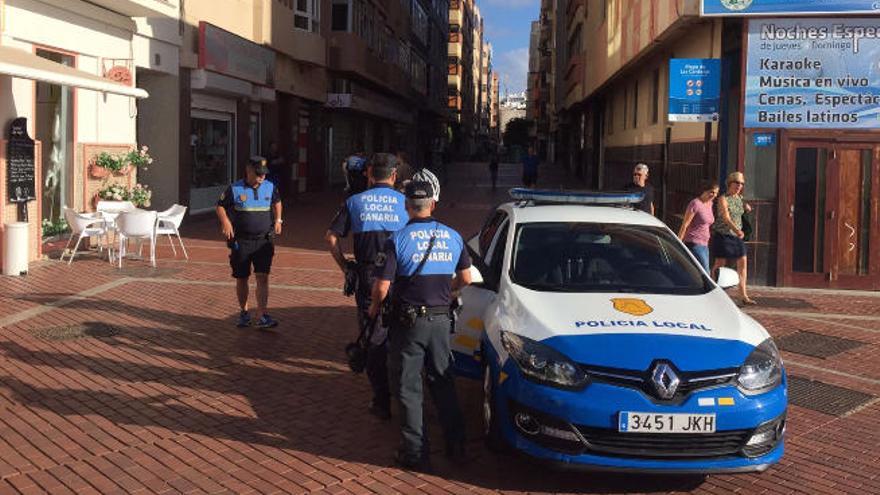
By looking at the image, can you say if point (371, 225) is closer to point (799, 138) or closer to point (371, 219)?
point (371, 219)

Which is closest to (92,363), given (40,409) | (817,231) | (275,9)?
(40,409)

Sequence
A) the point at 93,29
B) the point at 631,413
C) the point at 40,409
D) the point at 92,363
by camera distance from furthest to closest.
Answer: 1. the point at 93,29
2. the point at 92,363
3. the point at 40,409
4. the point at 631,413

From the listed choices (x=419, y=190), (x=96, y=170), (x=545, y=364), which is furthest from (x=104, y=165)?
(x=545, y=364)

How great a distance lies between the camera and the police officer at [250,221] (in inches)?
332

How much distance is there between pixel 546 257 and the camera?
20.0 ft

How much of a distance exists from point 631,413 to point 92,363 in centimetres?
466

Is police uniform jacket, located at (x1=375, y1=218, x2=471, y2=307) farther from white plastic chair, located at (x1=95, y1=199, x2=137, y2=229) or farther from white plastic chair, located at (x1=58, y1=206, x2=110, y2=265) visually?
white plastic chair, located at (x1=95, y1=199, x2=137, y2=229)

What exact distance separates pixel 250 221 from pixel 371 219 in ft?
8.21

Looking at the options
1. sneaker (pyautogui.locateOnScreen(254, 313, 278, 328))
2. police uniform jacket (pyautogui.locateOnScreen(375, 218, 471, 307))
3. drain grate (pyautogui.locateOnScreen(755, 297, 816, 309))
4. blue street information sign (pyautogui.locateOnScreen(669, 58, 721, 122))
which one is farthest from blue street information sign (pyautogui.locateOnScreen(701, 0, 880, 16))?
police uniform jacket (pyautogui.locateOnScreen(375, 218, 471, 307))

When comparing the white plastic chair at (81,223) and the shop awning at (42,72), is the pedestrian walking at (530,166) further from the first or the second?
the white plastic chair at (81,223)

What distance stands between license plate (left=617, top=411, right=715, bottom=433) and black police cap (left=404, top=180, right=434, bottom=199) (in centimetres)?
161

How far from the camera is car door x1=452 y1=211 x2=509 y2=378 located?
601cm

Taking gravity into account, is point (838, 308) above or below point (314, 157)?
below

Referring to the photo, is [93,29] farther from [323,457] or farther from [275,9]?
[323,457]
